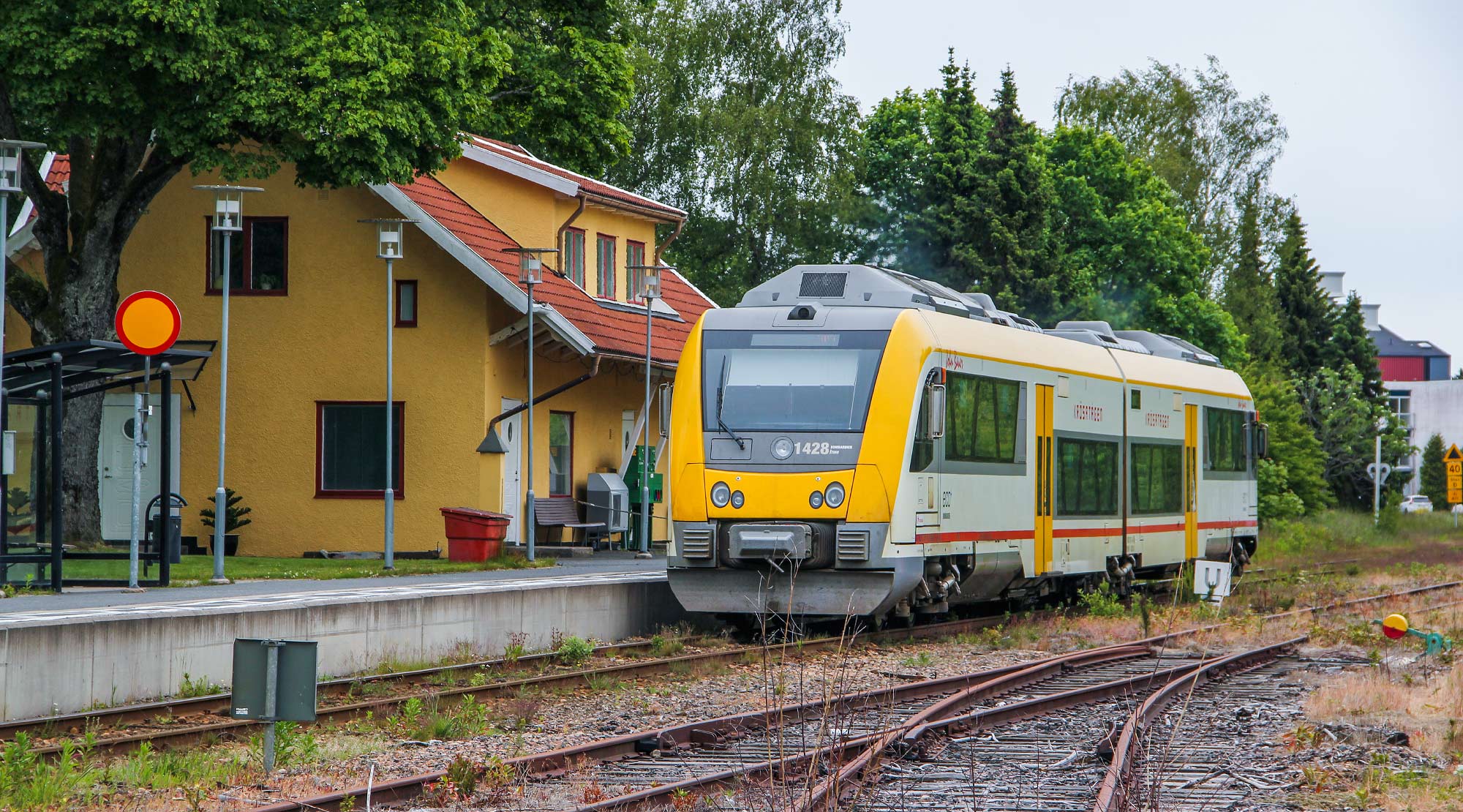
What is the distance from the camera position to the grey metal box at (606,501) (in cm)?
2928

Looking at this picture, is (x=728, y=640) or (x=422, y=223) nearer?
(x=728, y=640)

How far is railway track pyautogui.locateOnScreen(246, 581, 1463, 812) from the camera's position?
27.0 ft

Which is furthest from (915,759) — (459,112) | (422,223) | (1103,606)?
(422,223)

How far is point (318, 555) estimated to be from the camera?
27406 mm

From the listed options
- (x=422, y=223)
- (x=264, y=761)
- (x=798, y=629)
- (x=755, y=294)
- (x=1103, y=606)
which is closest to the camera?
(x=264, y=761)

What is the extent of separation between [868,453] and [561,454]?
13834mm

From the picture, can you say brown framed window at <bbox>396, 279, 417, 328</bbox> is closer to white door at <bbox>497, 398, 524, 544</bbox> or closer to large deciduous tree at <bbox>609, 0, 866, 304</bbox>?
white door at <bbox>497, 398, 524, 544</bbox>

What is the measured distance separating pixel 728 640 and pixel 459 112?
9.91m

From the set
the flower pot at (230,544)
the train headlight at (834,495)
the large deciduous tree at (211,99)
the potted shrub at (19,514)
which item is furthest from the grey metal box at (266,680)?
the flower pot at (230,544)

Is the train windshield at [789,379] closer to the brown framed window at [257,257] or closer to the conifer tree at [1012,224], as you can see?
the brown framed window at [257,257]

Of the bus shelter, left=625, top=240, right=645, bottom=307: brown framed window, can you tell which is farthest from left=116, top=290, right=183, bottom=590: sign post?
left=625, top=240, right=645, bottom=307: brown framed window

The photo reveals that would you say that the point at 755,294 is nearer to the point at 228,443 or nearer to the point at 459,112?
the point at 459,112

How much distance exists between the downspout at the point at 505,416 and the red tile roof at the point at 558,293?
54 centimetres

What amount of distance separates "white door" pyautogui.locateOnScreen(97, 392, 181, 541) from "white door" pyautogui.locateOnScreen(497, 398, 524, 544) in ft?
17.2
